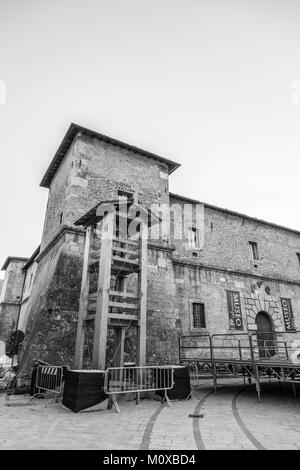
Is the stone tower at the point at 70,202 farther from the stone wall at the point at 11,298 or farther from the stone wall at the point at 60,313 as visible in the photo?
the stone wall at the point at 11,298

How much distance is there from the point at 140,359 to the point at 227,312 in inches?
297

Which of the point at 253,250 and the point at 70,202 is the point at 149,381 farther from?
the point at 253,250

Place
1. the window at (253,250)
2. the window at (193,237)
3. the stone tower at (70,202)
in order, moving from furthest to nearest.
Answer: the window at (253,250)
the window at (193,237)
the stone tower at (70,202)

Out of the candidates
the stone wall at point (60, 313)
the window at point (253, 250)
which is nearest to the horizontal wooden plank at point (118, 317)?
the stone wall at point (60, 313)

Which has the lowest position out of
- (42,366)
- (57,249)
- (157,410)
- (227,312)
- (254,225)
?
(157,410)

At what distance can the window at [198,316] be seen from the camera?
42.6 ft

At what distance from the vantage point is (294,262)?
709 inches

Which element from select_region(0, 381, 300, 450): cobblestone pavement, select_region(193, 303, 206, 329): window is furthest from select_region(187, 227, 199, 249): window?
select_region(0, 381, 300, 450): cobblestone pavement

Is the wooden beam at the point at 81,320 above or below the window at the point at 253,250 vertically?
below

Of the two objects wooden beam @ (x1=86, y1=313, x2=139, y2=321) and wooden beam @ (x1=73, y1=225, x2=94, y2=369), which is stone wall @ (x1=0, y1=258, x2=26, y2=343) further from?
wooden beam @ (x1=86, y1=313, x2=139, y2=321)

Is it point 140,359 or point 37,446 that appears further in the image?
point 140,359

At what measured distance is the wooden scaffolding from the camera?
24.2 feet
